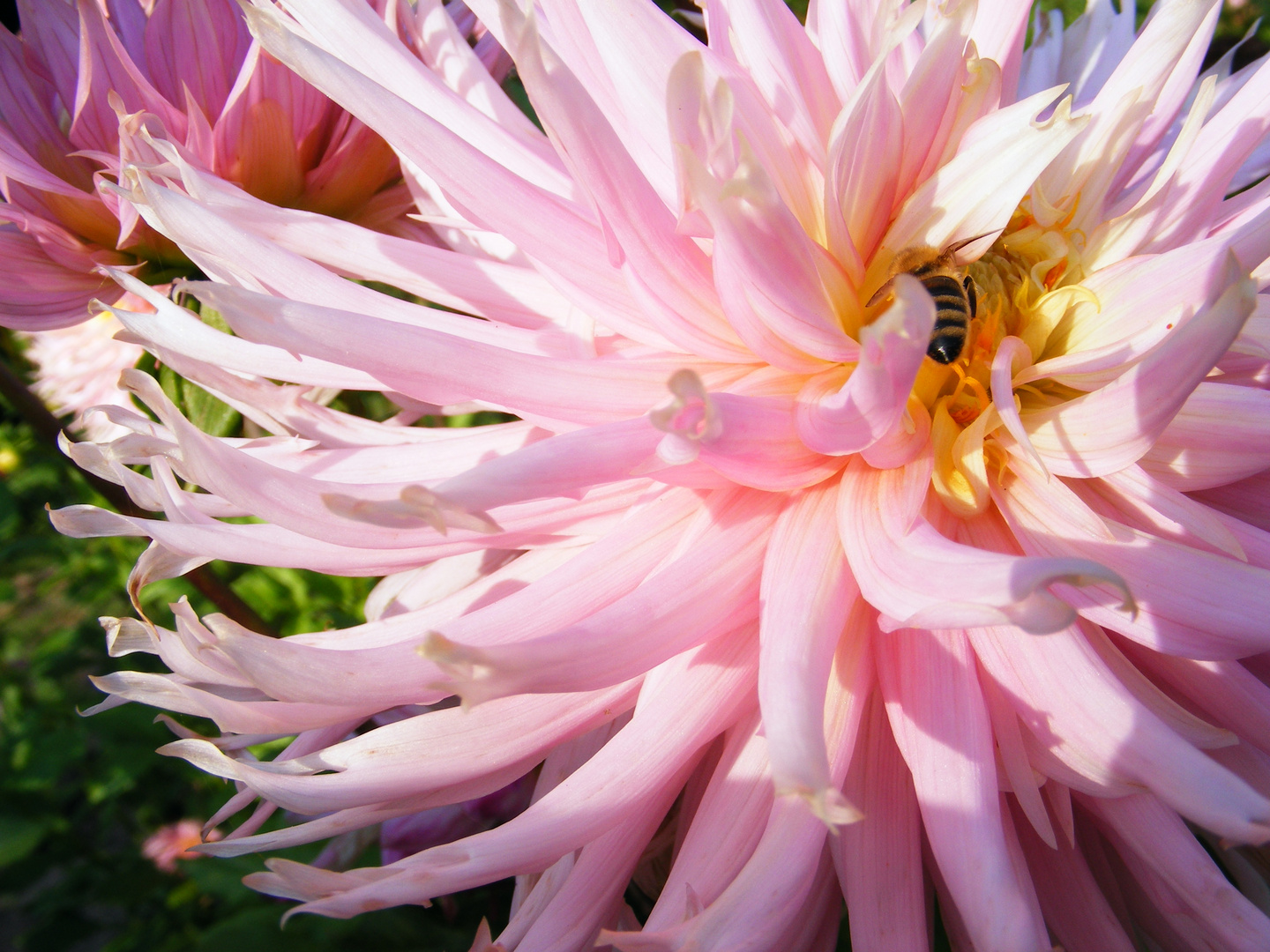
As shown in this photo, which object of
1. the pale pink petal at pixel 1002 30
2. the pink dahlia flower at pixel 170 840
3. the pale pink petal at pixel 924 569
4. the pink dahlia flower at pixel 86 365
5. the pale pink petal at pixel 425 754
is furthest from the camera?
the pink dahlia flower at pixel 170 840

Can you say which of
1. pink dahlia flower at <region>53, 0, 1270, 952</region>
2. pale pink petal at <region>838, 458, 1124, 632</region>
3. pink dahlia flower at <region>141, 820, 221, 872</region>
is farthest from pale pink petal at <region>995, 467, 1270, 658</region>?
pink dahlia flower at <region>141, 820, 221, 872</region>

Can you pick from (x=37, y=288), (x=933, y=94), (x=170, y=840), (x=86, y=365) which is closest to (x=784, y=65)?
(x=933, y=94)

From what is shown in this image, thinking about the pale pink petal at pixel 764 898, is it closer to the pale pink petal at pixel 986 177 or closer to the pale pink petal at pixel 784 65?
the pale pink petal at pixel 986 177

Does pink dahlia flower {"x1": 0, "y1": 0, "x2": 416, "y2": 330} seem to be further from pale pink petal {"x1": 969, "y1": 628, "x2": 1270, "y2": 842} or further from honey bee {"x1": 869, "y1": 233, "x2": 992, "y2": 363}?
pale pink petal {"x1": 969, "y1": 628, "x2": 1270, "y2": 842}

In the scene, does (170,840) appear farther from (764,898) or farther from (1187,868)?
(1187,868)

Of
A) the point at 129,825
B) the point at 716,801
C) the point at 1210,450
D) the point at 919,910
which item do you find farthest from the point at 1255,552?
the point at 129,825

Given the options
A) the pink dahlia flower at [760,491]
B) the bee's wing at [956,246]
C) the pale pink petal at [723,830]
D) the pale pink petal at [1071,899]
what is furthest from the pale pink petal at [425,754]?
the bee's wing at [956,246]

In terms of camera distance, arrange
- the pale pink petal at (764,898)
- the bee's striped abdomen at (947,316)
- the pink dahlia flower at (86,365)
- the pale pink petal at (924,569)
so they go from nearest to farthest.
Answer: the pale pink petal at (924,569)
the pale pink petal at (764,898)
the bee's striped abdomen at (947,316)
the pink dahlia flower at (86,365)
